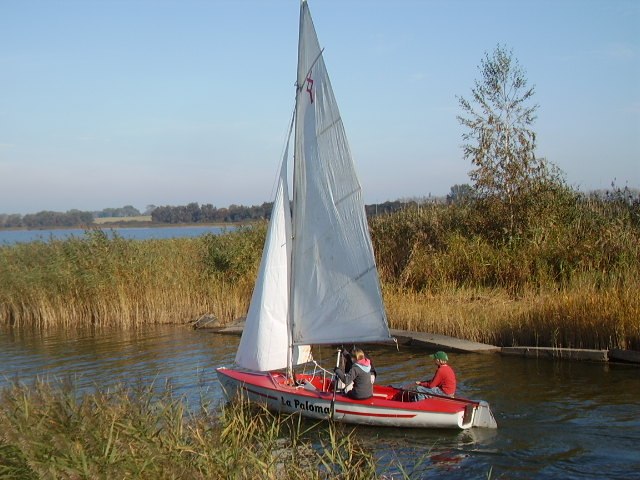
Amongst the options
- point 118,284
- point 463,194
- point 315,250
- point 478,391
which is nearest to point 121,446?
point 315,250

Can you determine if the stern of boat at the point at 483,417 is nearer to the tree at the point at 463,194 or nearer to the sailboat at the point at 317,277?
the sailboat at the point at 317,277

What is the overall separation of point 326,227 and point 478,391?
179 inches

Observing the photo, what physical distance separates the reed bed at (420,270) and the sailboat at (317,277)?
6593mm

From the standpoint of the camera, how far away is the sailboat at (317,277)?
1280 cm

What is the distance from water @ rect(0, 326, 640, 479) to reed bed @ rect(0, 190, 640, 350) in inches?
61.3

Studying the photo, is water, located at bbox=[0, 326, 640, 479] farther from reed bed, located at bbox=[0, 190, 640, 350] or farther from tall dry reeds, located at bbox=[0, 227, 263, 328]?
tall dry reeds, located at bbox=[0, 227, 263, 328]

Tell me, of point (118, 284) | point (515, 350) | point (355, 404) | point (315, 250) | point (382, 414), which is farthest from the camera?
point (118, 284)

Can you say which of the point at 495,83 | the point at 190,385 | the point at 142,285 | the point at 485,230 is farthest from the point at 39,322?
the point at 495,83

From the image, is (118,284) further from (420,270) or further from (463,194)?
(463,194)

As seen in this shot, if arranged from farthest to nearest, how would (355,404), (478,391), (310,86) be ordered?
1. (478,391)
2. (310,86)
3. (355,404)

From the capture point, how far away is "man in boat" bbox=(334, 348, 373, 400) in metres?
12.7

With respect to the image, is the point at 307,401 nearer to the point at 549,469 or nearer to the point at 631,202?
the point at 549,469

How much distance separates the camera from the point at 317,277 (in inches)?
523

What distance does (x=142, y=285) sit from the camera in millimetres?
25906
